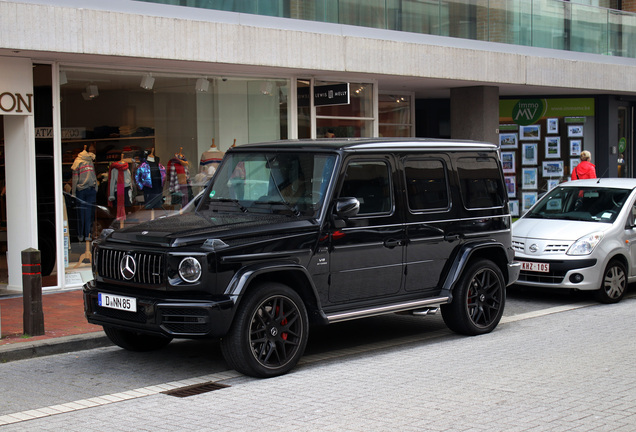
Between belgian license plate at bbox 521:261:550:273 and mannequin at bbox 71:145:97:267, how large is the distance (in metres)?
6.51

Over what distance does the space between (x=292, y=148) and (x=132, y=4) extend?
17.7ft

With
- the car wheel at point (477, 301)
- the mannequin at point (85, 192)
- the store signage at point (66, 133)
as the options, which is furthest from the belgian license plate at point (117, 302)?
the mannequin at point (85, 192)

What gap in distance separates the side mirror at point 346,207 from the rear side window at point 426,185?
93cm

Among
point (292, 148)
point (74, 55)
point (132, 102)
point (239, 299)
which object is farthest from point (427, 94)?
point (239, 299)

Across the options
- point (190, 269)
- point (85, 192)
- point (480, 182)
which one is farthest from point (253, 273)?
point (85, 192)

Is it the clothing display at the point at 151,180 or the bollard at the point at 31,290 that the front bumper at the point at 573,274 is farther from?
the bollard at the point at 31,290

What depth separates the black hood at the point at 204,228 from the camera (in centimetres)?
696

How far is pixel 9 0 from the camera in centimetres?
1067

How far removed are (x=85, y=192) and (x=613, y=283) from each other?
7923mm

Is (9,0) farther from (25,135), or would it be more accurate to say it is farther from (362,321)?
(362,321)

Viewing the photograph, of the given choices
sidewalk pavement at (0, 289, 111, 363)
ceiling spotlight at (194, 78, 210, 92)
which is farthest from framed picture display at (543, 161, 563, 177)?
sidewalk pavement at (0, 289, 111, 363)

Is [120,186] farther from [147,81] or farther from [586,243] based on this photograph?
[586,243]

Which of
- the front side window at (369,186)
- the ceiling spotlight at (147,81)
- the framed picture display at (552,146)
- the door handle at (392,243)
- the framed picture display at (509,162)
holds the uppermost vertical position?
the ceiling spotlight at (147,81)

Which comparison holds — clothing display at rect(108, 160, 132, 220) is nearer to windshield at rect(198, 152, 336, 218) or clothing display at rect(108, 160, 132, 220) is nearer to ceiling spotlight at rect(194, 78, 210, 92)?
ceiling spotlight at rect(194, 78, 210, 92)
